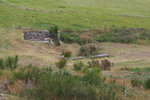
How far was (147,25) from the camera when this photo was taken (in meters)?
43.6

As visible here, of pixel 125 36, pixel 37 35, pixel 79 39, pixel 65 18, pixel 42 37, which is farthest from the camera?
pixel 65 18

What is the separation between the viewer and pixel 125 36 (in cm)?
3281

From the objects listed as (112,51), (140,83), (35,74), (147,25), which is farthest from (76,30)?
(35,74)

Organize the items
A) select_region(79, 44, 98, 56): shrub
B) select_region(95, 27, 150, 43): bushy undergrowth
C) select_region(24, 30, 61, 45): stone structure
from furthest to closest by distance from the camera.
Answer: select_region(95, 27, 150, 43): bushy undergrowth → select_region(24, 30, 61, 45): stone structure → select_region(79, 44, 98, 56): shrub

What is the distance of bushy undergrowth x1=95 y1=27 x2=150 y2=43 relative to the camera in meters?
31.9

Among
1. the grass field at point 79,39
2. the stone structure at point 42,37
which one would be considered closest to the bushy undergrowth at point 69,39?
the grass field at point 79,39

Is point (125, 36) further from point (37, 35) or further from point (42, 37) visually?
point (37, 35)

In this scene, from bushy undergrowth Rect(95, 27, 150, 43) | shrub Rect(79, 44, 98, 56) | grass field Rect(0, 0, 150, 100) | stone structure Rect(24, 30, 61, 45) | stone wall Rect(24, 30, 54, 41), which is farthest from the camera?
bushy undergrowth Rect(95, 27, 150, 43)

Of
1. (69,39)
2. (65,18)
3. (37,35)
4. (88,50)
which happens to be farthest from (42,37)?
(65,18)

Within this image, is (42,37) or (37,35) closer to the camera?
(37,35)

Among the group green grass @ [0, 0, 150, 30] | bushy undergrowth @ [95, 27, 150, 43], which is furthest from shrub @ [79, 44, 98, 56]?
green grass @ [0, 0, 150, 30]

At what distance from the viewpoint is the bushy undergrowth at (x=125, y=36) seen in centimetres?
3194

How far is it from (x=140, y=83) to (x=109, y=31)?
76.7 feet

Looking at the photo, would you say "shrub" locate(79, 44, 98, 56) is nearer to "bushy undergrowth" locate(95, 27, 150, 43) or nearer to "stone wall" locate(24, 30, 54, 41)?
"stone wall" locate(24, 30, 54, 41)
